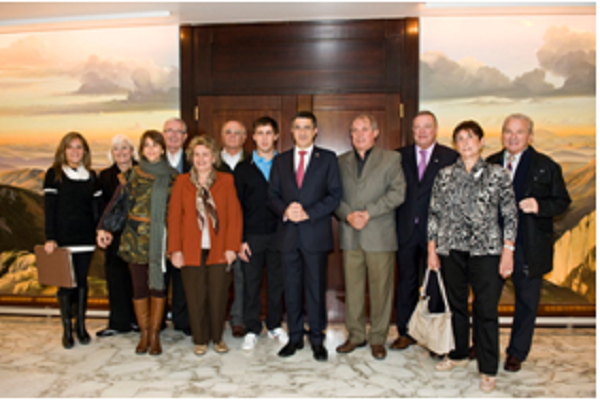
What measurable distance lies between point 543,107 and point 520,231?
5.76ft

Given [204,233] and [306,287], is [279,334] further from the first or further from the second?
[204,233]

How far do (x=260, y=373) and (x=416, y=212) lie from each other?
1588 mm

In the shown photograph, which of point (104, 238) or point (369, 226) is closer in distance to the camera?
point (369, 226)

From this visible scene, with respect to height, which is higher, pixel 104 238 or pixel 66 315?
pixel 104 238

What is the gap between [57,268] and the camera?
3.54m

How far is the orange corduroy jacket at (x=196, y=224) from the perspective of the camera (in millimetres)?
3254

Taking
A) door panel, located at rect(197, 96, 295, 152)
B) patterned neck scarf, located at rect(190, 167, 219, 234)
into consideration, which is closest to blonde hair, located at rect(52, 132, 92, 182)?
patterned neck scarf, located at rect(190, 167, 219, 234)

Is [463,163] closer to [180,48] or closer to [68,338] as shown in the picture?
[180,48]

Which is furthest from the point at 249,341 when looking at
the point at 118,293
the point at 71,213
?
the point at 71,213

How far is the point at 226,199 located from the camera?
3.35 m

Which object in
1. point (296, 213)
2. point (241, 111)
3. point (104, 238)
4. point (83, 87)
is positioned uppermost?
point (83, 87)

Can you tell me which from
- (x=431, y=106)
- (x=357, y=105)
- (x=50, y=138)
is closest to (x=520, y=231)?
(x=431, y=106)

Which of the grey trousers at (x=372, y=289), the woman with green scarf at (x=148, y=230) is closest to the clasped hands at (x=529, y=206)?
the grey trousers at (x=372, y=289)

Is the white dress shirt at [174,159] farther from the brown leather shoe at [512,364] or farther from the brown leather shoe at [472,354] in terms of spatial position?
the brown leather shoe at [512,364]
